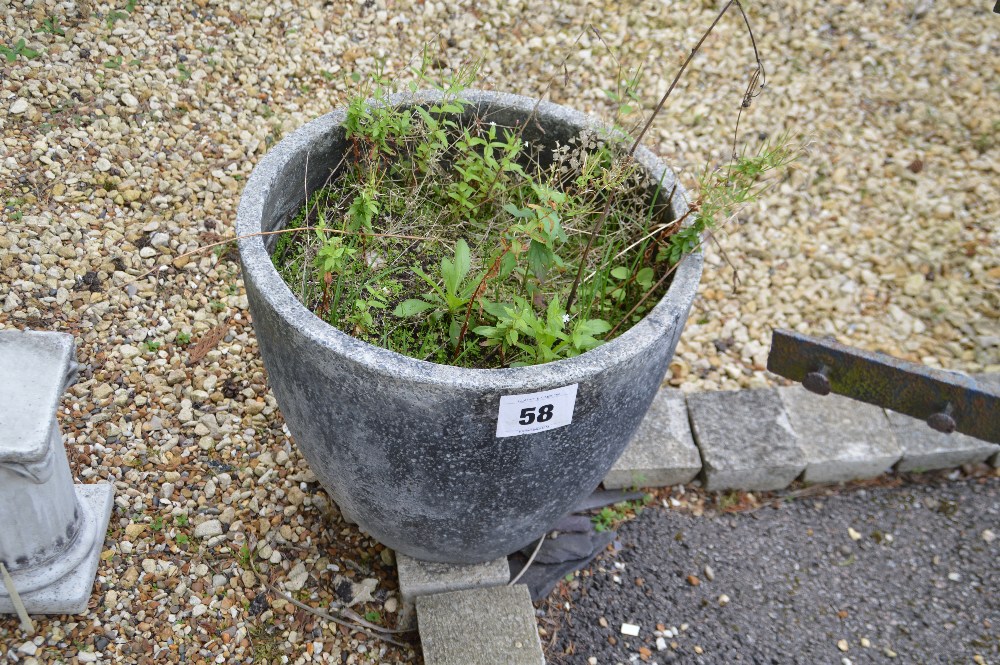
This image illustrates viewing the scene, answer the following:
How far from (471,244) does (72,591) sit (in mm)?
1371

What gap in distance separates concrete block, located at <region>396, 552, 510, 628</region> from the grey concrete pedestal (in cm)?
82

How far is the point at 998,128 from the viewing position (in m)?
3.87

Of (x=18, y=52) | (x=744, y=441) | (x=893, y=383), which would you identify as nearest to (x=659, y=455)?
(x=744, y=441)

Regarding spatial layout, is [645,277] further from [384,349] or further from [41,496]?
[41,496]

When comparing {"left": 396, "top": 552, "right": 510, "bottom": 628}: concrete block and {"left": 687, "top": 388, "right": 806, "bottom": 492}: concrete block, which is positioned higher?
{"left": 687, "top": 388, "right": 806, "bottom": 492}: concrete block

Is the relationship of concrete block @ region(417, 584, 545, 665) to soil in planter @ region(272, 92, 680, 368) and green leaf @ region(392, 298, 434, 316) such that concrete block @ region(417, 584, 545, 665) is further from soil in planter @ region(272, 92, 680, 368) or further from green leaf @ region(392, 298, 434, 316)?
green leaf @ region(392, 298, 434, 316)

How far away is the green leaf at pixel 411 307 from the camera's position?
74.0 inches

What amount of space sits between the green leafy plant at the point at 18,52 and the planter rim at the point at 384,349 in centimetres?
183

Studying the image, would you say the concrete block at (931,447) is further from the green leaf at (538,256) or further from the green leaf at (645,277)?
the green leaf at (538,256)

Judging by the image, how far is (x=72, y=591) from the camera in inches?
83.4

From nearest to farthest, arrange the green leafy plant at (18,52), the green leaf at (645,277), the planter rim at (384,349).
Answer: the planter rim at (384,349) < the green leaf at (645,277) < the green leafy plant at (18,52)

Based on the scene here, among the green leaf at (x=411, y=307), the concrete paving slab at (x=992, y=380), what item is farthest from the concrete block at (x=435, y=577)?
the concrete paving slab at (x=992, y=380)

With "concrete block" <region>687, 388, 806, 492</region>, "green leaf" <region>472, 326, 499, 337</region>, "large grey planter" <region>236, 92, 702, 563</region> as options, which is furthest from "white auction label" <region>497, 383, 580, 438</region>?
"concrete block" <region>687, 388, 806, 492</region>

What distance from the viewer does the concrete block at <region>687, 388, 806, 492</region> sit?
2744 millimetres
